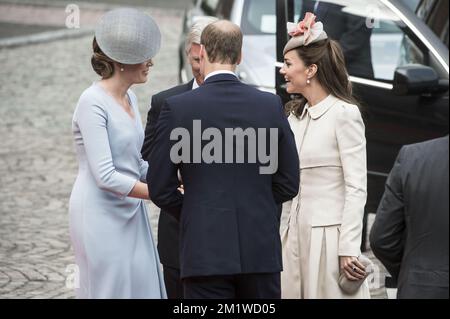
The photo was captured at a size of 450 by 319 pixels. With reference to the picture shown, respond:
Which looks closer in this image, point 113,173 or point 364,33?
point 113,173

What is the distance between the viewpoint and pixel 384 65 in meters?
8.20

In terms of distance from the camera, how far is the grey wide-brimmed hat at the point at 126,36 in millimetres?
5023

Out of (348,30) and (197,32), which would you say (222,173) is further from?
(348,30)

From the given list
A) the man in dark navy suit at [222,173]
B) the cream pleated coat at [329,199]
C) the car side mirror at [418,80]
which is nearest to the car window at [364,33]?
the car side mirror at [418,80]

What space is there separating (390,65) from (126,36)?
3602mm

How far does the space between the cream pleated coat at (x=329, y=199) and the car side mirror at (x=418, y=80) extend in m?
2.46

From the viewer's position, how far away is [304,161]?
209 inches

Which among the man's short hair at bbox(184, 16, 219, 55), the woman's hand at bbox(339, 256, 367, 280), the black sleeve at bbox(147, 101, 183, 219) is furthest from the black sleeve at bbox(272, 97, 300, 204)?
the man's short hair at bbox(184, 16, 219, 55)

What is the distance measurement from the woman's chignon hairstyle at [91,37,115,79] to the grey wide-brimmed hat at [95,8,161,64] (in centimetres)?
6

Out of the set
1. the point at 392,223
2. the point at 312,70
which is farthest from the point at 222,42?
the point at 392,223

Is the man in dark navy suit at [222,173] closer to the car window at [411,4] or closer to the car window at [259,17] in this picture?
the car window at [411,4]
